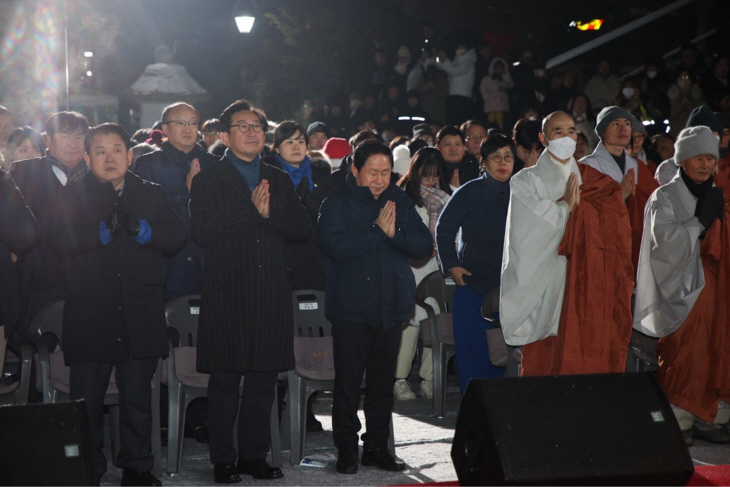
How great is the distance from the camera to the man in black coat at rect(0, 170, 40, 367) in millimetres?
5316

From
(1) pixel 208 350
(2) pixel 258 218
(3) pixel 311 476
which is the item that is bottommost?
(3) pixel 311 476

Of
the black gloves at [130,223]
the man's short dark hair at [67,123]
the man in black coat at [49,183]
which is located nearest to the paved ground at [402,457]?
the man in black coat at [49,183]

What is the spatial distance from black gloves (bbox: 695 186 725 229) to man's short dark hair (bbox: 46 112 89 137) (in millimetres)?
3799

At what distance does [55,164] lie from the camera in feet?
19.7

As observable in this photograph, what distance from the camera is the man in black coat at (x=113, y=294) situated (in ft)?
16.6

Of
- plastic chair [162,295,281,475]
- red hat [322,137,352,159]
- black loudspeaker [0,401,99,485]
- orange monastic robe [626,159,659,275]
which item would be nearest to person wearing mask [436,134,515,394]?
orange monastic robe [626,159,659,275]

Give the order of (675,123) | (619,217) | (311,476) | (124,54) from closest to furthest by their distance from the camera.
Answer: (311,476) < (619,217) < (675,123) < (124,54)

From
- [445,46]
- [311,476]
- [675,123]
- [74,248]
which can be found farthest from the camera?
[445,46]

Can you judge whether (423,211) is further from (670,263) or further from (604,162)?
(670,263)

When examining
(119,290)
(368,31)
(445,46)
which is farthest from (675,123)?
(119,290)

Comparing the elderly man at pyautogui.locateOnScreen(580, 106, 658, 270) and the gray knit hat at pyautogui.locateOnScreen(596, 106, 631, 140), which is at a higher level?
the gray knit hat at pyautogui.locateOnScreen(596, 106, 631, 140)

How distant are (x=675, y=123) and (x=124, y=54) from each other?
32.3ft

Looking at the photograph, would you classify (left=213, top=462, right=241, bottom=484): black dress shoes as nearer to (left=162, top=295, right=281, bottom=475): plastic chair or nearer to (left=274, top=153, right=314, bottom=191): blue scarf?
(left=162, top=295, right=281, bottom=475): plastic chair

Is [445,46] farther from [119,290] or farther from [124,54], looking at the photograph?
[119,290]
